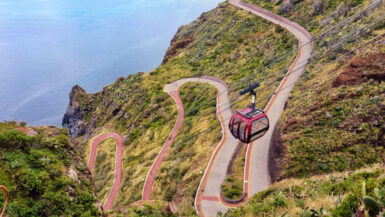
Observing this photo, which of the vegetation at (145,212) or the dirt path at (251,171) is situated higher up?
the vegetation at (145,212)

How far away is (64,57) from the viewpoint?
142875 millimetres

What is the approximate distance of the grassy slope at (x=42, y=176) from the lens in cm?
1220

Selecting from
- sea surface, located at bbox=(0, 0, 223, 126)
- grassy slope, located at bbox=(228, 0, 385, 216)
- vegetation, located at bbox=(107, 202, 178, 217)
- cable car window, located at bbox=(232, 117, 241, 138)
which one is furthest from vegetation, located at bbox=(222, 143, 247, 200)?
sea surface, located at bbox=(0, 0, 223, 126)

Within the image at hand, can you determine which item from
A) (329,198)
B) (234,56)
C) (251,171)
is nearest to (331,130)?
(251,171)

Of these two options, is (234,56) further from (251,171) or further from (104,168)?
(251,171)

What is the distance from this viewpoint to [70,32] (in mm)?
178375

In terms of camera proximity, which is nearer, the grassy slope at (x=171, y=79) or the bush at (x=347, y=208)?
the bush at (x=347, y=208)

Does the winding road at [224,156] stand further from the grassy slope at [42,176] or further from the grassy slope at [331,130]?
the grassy slope at [42,176]

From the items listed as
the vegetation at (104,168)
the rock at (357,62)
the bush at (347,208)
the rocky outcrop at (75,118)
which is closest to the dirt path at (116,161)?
the vegetation at (104,168)

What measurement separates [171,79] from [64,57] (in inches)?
4333

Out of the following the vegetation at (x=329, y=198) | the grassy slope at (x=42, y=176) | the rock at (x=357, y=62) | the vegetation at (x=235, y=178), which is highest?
the grassy slope at (x=42, y=176)

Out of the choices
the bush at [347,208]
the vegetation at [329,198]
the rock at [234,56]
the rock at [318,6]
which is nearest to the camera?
the bush at [347,208]

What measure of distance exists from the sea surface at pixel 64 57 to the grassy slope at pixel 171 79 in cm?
5018

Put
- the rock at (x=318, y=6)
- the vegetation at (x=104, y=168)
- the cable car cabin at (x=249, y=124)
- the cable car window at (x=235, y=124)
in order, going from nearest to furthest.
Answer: the cable car cabin at (x=249, y=124) < the cable car window at (x=235, y=124) < the vegetation at (x=104, y=168) < the rock at (x=318, y=6)
